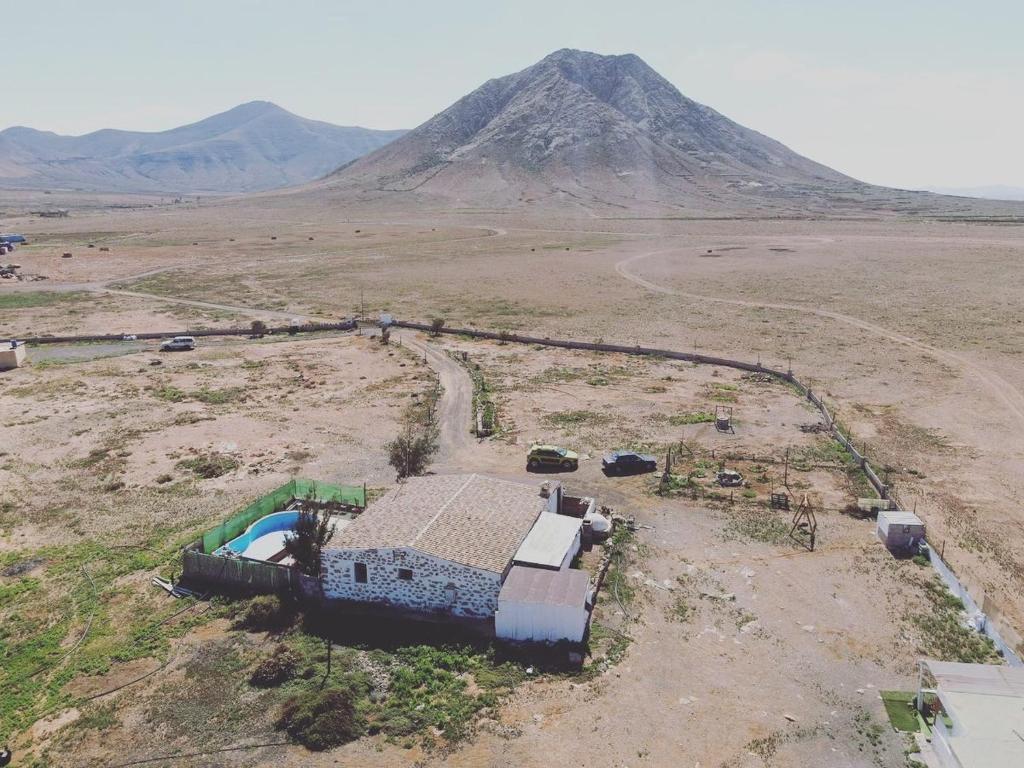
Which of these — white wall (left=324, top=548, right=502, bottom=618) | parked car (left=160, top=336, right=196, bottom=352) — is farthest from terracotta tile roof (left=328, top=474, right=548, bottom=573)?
parked car (left=160, top=336, right=196, bottom=352)

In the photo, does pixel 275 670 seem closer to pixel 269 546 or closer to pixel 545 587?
pixel 269 546

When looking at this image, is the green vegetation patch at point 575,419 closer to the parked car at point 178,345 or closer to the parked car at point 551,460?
A: the parked car at point 551,460

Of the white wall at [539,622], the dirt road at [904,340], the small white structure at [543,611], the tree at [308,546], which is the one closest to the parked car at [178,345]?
the tree at [308,546]

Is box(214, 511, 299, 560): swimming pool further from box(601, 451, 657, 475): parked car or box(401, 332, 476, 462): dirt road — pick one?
box(601, 451, 657, 475): parked car

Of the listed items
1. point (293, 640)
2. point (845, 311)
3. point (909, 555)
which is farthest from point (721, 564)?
point (845, 311)

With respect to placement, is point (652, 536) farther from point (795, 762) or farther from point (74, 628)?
point (74, 628)

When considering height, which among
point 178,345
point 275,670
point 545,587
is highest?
point 545,587

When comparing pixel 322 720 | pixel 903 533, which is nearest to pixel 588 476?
pixel 903 533
